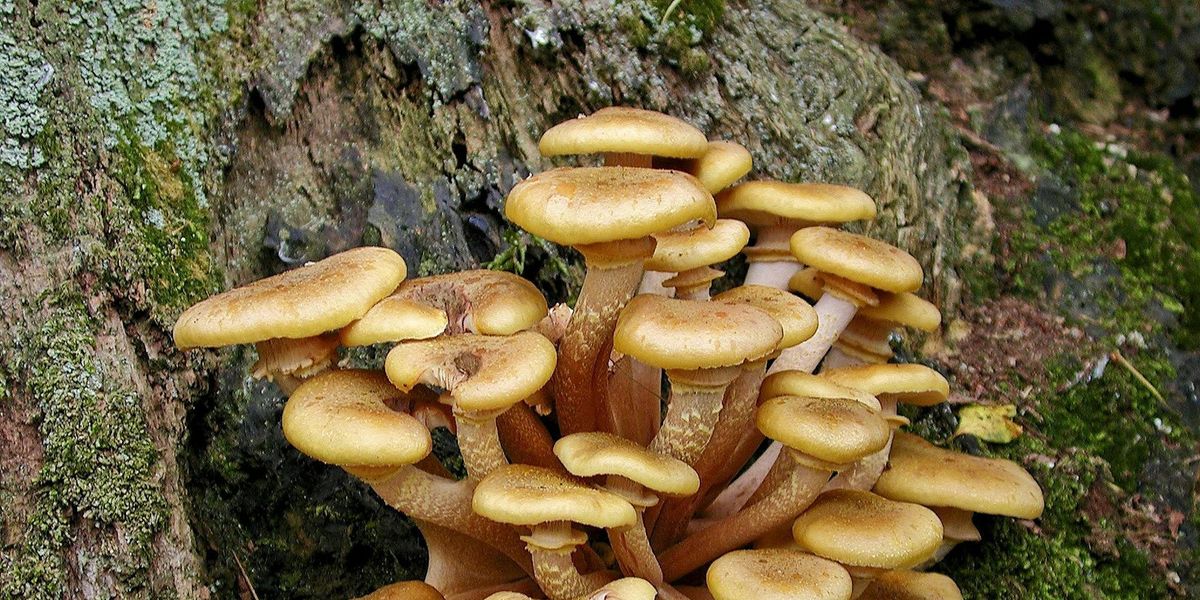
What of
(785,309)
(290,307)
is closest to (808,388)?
(785,309)

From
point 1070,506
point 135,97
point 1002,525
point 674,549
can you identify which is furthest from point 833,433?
point 135,97

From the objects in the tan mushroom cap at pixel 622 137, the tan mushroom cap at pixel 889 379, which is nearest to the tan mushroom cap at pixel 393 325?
the tan mushroom cap at pixel 622 137

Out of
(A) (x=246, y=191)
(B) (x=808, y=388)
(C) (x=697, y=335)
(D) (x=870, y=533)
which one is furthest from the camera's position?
(A) (x=246, y=191)

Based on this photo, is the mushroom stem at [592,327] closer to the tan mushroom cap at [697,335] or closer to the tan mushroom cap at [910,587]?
the tan mushroom cap at [697,335]

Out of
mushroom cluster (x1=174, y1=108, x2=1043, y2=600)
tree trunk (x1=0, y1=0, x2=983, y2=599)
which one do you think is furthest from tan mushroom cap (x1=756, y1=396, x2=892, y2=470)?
tree trunk (x1=0, y1=0, x2=983, y2=599)

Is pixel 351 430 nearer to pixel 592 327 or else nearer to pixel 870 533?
pixel 592 327

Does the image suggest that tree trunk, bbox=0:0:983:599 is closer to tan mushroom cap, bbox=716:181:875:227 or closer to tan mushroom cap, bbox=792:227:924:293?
tan mushroom cap, bbox=716:181:875:227

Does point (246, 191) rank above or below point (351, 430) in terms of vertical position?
above
